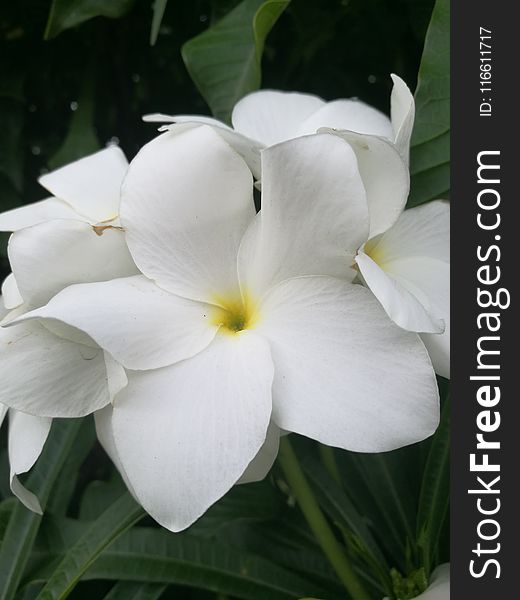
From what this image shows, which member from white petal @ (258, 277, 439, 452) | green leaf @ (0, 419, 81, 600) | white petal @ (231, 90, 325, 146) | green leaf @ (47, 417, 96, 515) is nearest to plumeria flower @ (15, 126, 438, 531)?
white petal @ (258, 277, 439, 452)

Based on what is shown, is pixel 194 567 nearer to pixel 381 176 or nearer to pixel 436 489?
pixel 436 489

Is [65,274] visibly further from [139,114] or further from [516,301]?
[139,114]

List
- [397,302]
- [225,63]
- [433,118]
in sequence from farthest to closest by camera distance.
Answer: [225,63] → [433,118] → [397,302]

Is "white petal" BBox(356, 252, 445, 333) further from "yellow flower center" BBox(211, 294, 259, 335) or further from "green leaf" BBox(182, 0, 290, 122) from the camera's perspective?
"green leaf" BBox(182, 0, 290, 122)

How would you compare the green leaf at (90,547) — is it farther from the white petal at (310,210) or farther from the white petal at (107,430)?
the white petal at (310,210)

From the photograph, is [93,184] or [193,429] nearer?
[193,429]

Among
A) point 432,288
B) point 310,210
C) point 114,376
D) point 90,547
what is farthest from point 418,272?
point 90,547
